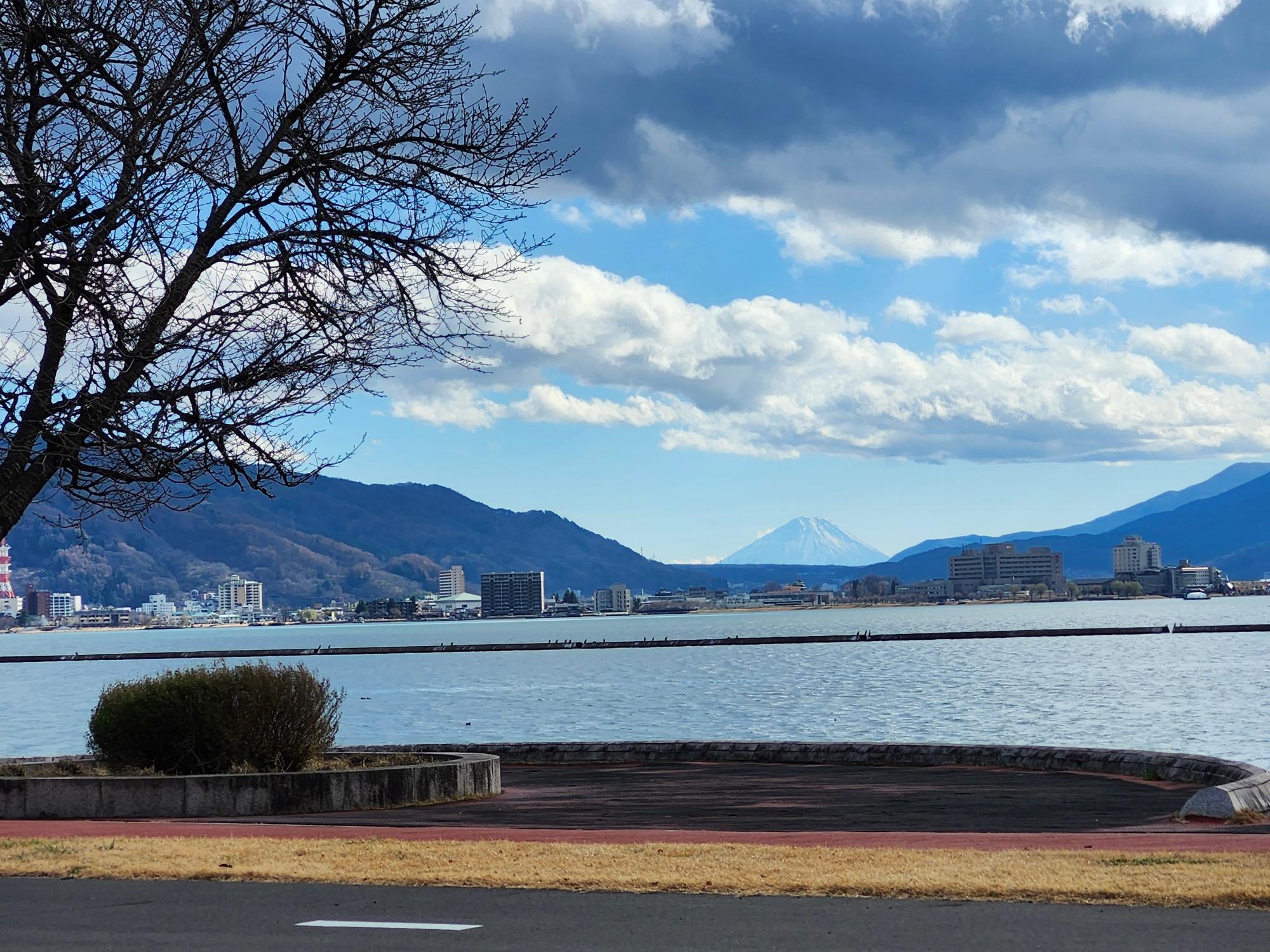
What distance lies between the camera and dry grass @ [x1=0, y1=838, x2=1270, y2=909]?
10469 millimetres

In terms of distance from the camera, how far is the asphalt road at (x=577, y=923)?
8734 mm

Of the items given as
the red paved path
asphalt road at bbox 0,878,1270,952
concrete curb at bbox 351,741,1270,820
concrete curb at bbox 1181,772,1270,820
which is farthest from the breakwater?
asphalt road at bbox 0,878,1270,952

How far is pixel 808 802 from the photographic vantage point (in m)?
19.4

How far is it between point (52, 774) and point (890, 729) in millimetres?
37403

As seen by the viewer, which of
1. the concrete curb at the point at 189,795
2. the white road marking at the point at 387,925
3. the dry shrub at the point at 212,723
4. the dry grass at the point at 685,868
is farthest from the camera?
the dry shrub at the point at 212,723

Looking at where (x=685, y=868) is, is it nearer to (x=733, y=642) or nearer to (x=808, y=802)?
(x=808, y=802)

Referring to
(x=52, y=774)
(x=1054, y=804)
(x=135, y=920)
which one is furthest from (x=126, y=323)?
(x=1054, y=804)

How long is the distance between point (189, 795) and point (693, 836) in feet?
22.3

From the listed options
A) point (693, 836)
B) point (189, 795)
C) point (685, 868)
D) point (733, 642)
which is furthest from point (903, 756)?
point (733, 642)

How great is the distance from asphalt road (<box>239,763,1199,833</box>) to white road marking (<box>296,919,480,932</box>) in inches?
261

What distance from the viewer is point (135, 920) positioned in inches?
397

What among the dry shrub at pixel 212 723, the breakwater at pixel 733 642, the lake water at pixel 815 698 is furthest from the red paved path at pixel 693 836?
the breakwater at pixel 733 642

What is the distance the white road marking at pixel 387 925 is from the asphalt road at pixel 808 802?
6618 mm

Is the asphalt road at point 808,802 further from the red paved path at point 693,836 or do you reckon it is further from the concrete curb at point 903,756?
the red paved path at point 693,836
